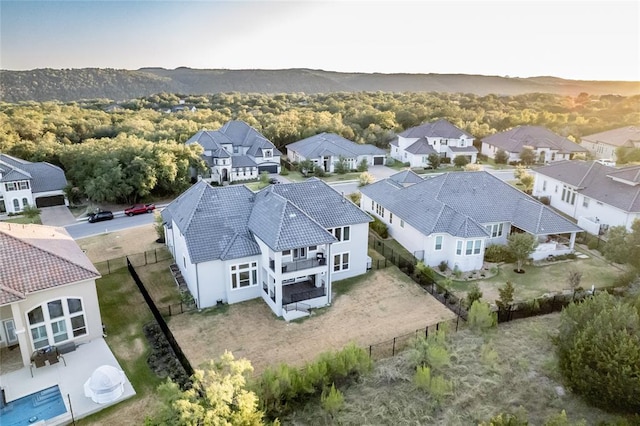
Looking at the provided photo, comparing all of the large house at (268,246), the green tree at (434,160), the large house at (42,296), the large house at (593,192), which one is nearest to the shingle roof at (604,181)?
the large house at (593,192)

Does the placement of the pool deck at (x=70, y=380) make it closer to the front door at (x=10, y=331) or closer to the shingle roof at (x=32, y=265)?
the front door at (x=10, y=331)

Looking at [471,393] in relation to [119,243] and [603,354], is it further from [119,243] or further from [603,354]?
[119,243]

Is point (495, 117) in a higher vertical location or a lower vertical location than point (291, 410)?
higher

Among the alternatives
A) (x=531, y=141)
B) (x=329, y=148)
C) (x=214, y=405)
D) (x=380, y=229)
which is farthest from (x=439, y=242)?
(x=531, y=141)

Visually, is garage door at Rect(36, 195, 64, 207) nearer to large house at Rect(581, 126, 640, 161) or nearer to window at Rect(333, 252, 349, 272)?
window at Rect(333, 252, 349, 272)

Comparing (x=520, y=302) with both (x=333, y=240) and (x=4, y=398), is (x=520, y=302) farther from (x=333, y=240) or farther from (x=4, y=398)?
(x=4, y=398)

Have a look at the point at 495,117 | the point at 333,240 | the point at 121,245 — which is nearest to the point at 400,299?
the point at 333,240

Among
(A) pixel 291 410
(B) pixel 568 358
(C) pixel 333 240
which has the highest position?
(C) pixel 333 240

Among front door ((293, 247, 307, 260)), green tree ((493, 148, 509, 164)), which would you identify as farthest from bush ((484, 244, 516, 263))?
green tree ((493, 148, 509, 164))
